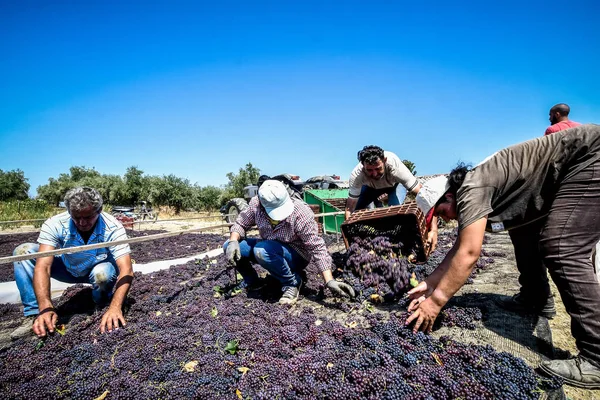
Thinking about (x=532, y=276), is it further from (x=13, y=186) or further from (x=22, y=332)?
(x=13, y=186)

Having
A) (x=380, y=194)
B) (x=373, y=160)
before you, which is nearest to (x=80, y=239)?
(x=373, y=160)

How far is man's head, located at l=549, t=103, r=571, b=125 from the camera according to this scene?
4391mm

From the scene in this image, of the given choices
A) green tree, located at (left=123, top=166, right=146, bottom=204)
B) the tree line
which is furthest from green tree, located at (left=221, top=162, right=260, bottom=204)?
green tree, located at (left=123, top=166, right=146, bottom=204)

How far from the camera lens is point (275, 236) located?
3334 mm

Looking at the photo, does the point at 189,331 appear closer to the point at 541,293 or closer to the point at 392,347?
the point at 392,347

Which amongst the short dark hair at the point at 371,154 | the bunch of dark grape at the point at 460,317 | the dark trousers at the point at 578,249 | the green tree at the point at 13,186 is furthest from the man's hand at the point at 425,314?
the green tree at the point at 13,186

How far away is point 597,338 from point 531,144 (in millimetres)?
1251

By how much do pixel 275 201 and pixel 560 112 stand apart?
4.62m

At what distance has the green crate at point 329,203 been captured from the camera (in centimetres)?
Answer: 834

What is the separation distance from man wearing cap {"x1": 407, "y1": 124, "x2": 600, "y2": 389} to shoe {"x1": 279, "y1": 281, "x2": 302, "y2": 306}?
1538 mm

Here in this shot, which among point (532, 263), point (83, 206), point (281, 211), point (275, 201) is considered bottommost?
point (532, 263)

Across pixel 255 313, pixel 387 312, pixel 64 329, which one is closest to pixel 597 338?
pixel 387 312

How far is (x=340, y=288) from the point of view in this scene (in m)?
2.98

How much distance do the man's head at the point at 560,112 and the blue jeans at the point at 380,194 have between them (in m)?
2.47
